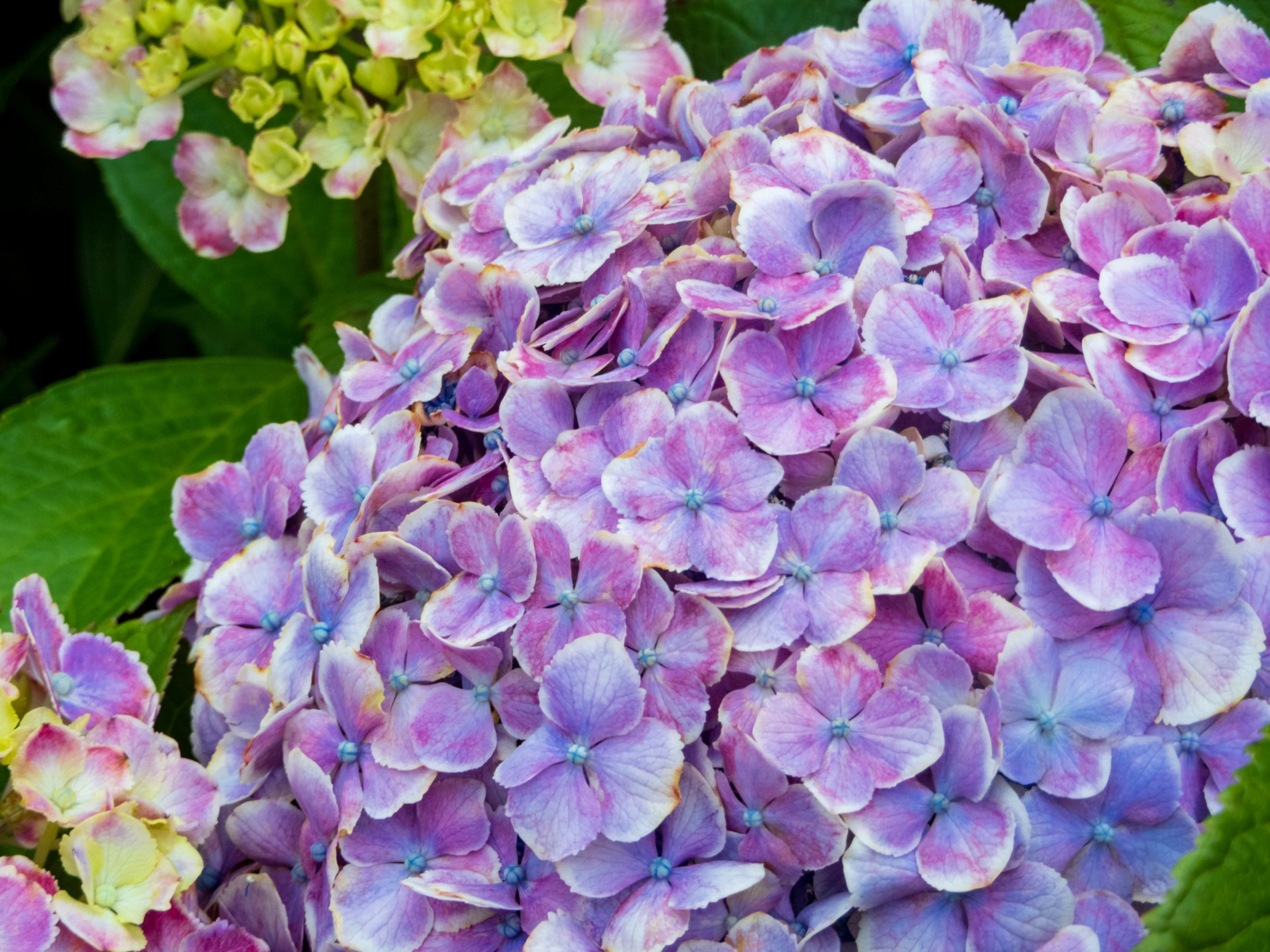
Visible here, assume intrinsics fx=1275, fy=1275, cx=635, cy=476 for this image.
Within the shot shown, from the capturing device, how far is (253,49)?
85cm

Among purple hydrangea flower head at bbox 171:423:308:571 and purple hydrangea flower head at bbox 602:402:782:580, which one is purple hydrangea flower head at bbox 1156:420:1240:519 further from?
purple hydrangea flower head at bbox 171:423:308:571

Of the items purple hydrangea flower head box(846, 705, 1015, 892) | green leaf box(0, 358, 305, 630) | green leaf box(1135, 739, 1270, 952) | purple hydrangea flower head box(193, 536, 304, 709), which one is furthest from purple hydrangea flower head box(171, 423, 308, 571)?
green leaf box(1135, 739, 1270, 952)

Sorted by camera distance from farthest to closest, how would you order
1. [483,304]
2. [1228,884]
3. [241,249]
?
[241,249] < [483,304] < [1228,884]

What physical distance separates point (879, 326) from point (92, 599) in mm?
593

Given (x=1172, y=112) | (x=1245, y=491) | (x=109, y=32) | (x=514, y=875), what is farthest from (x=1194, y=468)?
(x=109, y=32)

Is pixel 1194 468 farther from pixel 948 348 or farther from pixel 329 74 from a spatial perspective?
pixel 329 74

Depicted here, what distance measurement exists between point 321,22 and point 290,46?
0.10 ft

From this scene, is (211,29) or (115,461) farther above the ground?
(211,29)

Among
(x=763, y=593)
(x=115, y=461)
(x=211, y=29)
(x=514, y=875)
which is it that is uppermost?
(x=211, y=29)

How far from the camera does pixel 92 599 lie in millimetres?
880

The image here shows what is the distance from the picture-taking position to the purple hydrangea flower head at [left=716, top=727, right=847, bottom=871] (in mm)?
526

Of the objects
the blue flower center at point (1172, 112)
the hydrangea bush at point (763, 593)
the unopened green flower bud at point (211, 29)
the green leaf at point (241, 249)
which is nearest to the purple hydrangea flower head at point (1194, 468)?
the hydrangea bush at point (763, 593)

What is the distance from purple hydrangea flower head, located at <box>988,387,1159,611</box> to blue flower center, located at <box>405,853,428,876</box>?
29cm

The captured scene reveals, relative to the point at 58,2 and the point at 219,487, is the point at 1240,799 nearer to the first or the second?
the point at 219,487
